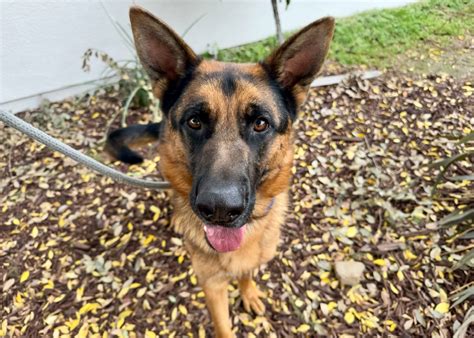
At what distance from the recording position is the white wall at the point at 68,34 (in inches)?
175

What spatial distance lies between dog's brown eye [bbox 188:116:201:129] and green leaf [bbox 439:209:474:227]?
254cm

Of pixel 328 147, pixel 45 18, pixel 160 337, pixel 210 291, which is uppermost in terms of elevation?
pixel 45 18

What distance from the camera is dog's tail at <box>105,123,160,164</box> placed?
2.97 metres

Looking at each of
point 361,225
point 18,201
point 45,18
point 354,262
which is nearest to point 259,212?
point 354,262

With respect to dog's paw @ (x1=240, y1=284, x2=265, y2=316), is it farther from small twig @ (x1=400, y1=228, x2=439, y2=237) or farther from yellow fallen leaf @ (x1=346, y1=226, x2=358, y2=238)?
small twig @ (x1=400, y1=228, x2=439, y2=237)

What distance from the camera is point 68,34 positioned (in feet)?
15.4

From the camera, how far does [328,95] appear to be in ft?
16.2

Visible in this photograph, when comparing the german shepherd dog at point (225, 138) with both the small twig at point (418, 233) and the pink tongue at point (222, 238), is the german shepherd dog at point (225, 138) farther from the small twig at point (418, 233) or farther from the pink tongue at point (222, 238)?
the small twig at point (418, 233)

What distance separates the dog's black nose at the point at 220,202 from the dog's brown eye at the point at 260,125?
0.52m

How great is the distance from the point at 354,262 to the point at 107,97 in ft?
13.2

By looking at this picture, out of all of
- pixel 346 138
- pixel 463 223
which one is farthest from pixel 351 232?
pixel 346 138

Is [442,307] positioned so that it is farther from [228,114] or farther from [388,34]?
[388,34]

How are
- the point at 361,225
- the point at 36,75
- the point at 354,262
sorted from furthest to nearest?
the point at 36,75
the point at 361,225
the point at 354,262

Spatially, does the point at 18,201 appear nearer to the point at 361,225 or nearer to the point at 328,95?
the point at 361,225
